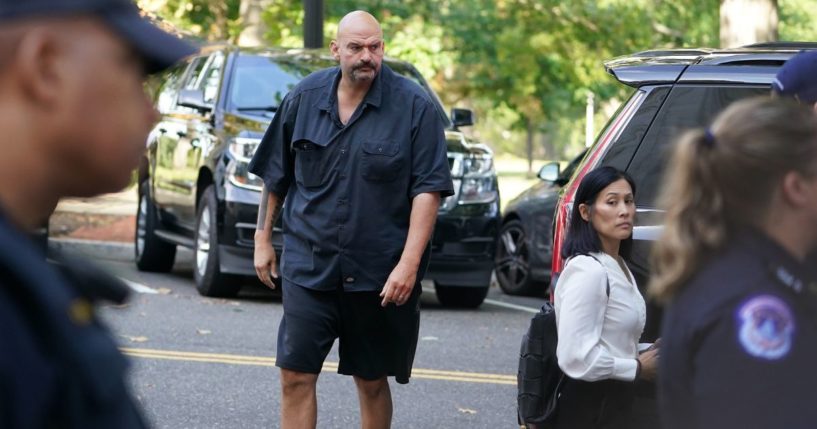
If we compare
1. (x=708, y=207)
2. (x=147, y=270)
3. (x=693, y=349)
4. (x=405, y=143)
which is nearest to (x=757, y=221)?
(x=708, y=207)

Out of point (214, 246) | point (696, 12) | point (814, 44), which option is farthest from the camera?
point (696, 12)

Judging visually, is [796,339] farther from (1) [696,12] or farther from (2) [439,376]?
(1) [696,12]

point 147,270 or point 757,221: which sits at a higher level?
point 757,221

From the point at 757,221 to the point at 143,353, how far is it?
7486 millimetres

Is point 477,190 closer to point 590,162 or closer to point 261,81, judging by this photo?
point 261,81

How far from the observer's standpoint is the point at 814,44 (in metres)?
6.13

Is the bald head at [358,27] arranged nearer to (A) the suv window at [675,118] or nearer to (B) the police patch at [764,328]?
(A) the suv window at [675,118]

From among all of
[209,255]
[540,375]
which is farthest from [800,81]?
[209,255]

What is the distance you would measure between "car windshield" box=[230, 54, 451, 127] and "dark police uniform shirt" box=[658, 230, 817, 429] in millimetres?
9848

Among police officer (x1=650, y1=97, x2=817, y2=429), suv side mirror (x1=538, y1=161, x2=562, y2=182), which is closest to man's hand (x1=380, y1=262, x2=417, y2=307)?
police officer (x1=650, y1=97, x2=817, y2=429)

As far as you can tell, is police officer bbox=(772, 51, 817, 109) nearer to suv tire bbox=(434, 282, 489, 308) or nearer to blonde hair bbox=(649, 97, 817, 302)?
blonde hair bbox=(649, 97, 817, 302)

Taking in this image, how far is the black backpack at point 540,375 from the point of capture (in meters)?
4.68

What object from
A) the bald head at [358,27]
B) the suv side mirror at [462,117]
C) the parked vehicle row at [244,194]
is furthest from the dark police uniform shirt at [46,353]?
the suv side mirror at [462,117]

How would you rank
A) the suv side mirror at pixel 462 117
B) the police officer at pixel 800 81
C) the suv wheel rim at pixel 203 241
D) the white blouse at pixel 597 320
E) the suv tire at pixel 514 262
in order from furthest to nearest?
the suv tire at pixel 514 262
the suv side mirror at pixel 462 117
the suv wheel rim at pixel 203 241
the white blouse at pixel 597 320
the police officer at pixel 800 81
